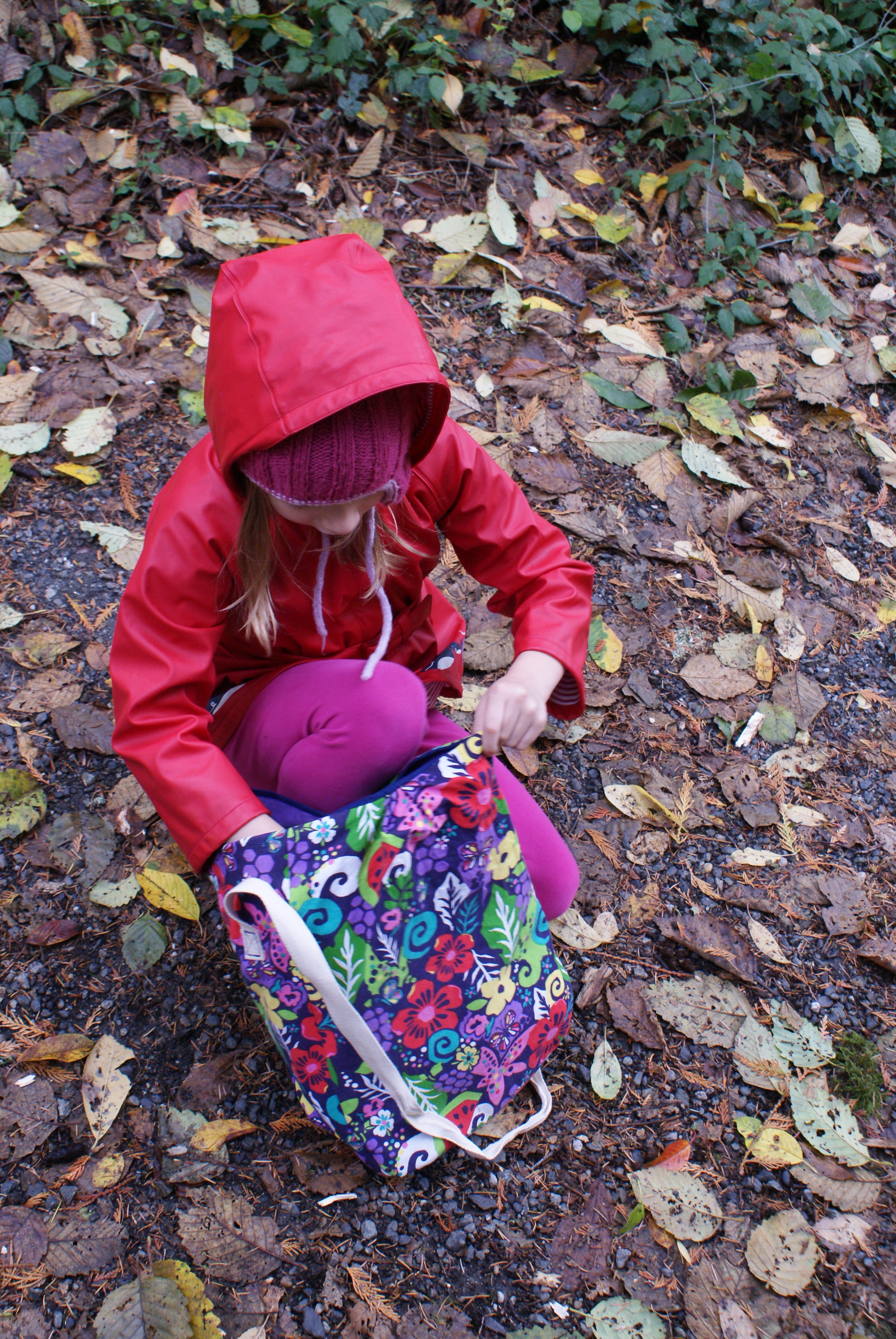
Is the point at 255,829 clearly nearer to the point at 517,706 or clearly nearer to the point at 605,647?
the point at 517,706

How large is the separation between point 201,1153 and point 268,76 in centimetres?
357

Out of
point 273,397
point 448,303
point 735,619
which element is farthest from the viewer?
point 448,303

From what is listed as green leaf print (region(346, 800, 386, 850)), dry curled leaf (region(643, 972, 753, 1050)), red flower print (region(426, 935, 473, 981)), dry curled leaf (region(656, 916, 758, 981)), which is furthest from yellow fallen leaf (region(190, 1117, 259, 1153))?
dry curled leaf (region(656, 916, 758, 981))

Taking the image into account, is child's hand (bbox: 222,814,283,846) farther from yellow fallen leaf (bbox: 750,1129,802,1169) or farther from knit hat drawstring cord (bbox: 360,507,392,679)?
yellow fallen leaf (bbox: 750,1129,802,1169)

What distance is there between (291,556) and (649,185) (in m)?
2.74

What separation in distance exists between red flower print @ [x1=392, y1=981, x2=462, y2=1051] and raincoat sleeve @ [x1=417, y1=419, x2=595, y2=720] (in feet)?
1.88

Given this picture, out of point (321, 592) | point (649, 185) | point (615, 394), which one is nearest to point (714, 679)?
point (615, 394)

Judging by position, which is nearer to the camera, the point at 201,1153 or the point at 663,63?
the point at 201,1153

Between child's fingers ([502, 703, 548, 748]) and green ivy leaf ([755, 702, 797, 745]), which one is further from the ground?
child's fingers ([502, 703, 548, 748])

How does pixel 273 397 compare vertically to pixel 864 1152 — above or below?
above

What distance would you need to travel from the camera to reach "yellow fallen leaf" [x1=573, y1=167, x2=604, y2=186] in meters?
3.46

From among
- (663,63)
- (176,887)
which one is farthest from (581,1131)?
(663,63)

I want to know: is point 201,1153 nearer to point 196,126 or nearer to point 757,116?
point 196,126

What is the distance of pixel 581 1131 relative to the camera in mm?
1646
